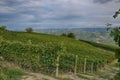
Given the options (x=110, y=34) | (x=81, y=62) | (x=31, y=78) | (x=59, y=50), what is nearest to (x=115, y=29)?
(x=110, y=34)

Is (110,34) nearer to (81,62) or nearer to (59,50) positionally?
(59,50)

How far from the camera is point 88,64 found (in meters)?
36.9

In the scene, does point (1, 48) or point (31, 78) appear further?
point (1, 48)

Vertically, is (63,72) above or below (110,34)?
below

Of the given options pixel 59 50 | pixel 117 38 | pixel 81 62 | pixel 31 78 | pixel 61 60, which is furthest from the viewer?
pixel 81 62

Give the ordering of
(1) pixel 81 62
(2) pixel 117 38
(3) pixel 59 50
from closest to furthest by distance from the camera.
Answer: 1. (2) pixel 117 38
2. (3) pixel 59 50
3. (1) pixel 81 62

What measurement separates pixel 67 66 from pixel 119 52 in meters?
27.4

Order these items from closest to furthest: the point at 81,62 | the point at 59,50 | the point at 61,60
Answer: the point at 59,50 → the point at 61,60 → the point at 81,62

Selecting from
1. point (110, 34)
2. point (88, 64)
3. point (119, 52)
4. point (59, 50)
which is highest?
point (110, 34)

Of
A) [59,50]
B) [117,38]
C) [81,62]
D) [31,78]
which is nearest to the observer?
[117,38]

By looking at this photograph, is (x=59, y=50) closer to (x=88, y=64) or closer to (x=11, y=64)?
(x=11, y=64)

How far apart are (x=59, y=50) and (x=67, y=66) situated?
305 cm

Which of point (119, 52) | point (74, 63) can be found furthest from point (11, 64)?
point (119, 52)

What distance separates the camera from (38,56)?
2911 centimetres
